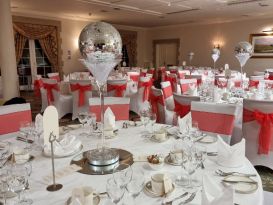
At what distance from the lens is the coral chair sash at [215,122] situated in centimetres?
224

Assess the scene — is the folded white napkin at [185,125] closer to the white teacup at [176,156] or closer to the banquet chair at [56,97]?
the white teacup at [176,156]

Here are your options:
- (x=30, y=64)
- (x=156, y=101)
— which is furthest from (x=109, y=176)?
(x=30, y=64)

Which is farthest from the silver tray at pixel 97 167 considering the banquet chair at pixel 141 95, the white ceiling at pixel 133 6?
the white ceiling at pixel 133 6

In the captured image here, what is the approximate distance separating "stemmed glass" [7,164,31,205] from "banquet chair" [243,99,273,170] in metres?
2.11

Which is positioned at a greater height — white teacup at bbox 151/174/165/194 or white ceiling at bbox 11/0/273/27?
white ceiling at bbox 11/0/273/27

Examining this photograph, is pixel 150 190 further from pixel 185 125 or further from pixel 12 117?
pixel 12 117

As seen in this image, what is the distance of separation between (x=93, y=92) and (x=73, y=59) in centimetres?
529

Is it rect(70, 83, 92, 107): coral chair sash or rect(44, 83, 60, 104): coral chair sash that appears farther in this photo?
rect(44, 83, 60, 104): coral chair sash

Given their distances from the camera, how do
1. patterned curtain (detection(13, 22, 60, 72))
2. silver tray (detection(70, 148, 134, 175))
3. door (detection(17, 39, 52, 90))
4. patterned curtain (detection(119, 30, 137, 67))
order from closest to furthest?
silver tray (detection(70, 148, 134, 175)) → patterned curtain (detection(13, 22, 60, 72)) → door (detection(17, 39, 52, 90)) → patterned curtain (detection(119, 30, 137, 67))

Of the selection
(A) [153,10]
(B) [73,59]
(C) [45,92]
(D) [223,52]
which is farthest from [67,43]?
(D) [223,52]

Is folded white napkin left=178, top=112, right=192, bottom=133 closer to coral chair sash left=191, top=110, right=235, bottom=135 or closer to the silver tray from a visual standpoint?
coral chair sash left=191, top=110, right=235, bottom=135

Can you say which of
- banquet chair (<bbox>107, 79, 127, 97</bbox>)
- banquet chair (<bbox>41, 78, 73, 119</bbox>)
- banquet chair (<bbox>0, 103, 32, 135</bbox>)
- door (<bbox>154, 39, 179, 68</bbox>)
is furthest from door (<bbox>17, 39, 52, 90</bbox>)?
banquet chair (<bbox>0, 103, 32, 135</bbox>)

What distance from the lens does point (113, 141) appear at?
6.48 feet

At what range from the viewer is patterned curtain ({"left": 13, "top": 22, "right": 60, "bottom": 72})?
8430 mm
